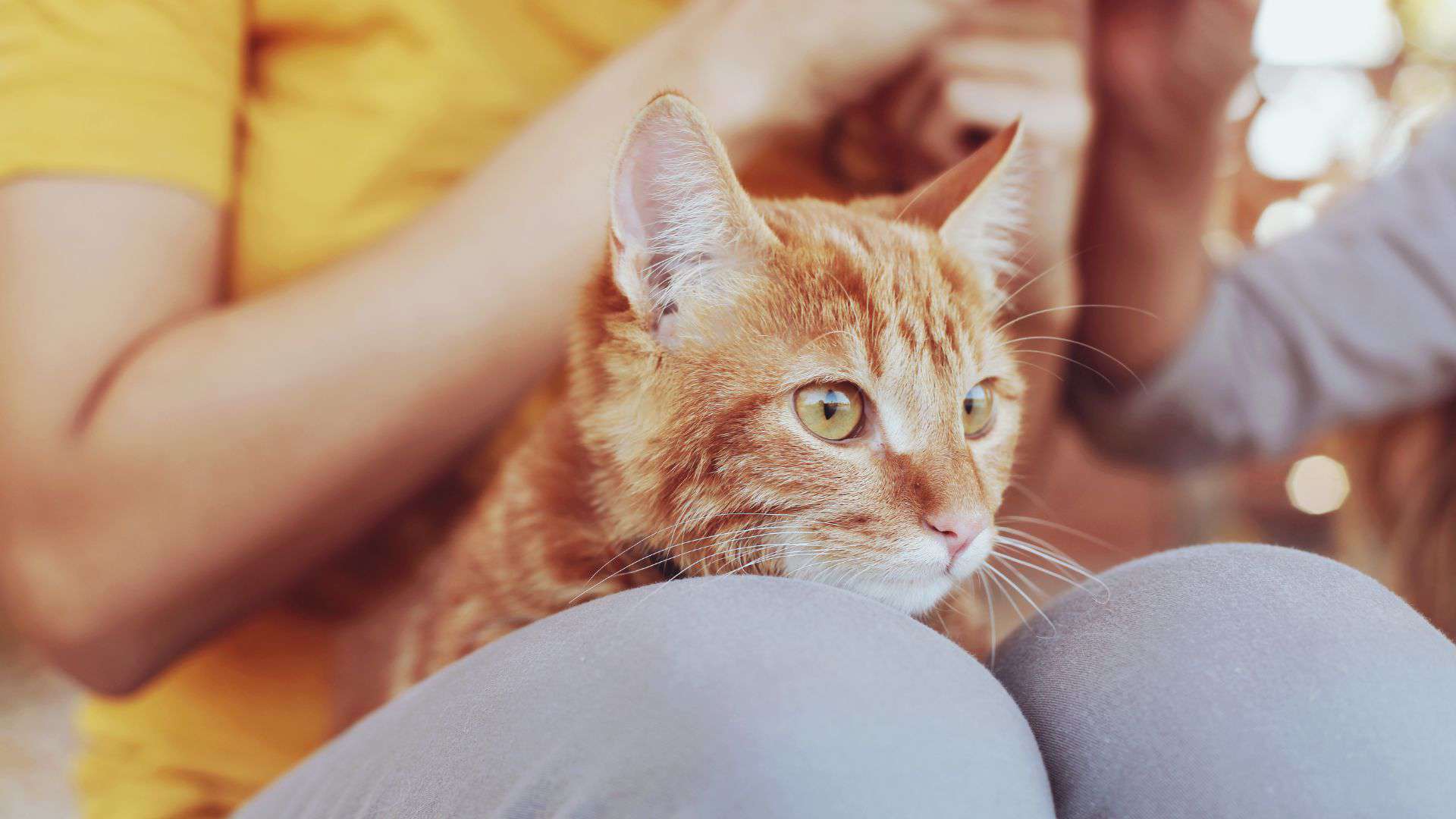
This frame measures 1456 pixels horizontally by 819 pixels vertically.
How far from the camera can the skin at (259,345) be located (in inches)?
32.3

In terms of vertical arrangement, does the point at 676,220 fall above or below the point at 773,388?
above

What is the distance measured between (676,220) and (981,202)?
0.28 metres

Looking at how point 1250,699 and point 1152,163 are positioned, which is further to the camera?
point 1152,163

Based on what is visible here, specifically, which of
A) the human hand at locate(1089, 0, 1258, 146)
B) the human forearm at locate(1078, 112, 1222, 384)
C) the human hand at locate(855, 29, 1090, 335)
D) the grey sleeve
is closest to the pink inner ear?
the human hand at locate(855, 29, 1090, 335)

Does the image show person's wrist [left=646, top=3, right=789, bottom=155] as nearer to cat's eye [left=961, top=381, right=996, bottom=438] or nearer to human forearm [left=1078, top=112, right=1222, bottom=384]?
cat's eye [left=961, top=381, right=996, bottom=438]

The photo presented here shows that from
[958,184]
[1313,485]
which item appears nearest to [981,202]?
[958,184]

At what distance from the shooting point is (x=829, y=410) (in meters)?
0.65

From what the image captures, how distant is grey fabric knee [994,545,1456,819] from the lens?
0.48 meters

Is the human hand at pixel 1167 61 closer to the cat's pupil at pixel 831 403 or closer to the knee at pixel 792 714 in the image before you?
the cat's pupil at pixel 831 403

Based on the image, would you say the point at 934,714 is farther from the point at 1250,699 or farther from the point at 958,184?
the point at 958,184

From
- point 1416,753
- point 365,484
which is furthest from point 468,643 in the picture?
point 1416,753

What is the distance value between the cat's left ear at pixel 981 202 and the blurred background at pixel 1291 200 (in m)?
0.26

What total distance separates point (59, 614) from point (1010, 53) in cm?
105

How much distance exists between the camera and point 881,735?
1.56 ft
